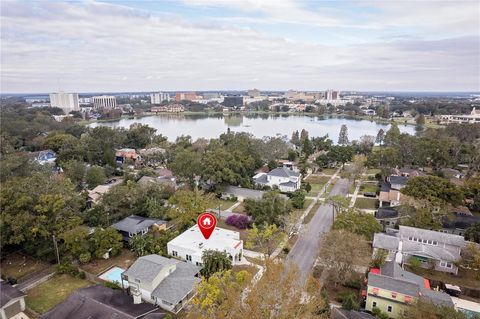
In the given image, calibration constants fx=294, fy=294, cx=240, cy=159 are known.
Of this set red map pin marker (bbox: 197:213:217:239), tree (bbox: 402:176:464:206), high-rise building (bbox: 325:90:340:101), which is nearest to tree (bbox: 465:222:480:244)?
tree (bbox: 402:176:464:206)

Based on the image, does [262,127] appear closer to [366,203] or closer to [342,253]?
[366,203]

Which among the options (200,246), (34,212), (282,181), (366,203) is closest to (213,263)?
(200,246)

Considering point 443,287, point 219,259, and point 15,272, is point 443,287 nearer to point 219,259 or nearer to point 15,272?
point 219,259

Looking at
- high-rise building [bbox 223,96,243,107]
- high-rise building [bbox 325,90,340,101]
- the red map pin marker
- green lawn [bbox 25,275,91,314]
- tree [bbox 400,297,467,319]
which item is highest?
high-rise building [bbox 325,90,340,101]

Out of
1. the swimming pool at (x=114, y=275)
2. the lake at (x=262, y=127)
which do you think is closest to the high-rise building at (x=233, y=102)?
the lake at (x=262, y=127)

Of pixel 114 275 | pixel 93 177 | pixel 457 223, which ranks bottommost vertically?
pixel 114 275

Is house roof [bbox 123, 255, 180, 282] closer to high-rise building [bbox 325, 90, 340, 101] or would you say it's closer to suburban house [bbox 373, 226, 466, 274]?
suburban house [bbox 373, 226, 466, 274]

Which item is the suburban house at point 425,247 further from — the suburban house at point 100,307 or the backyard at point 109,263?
the backyard at point 109,263
